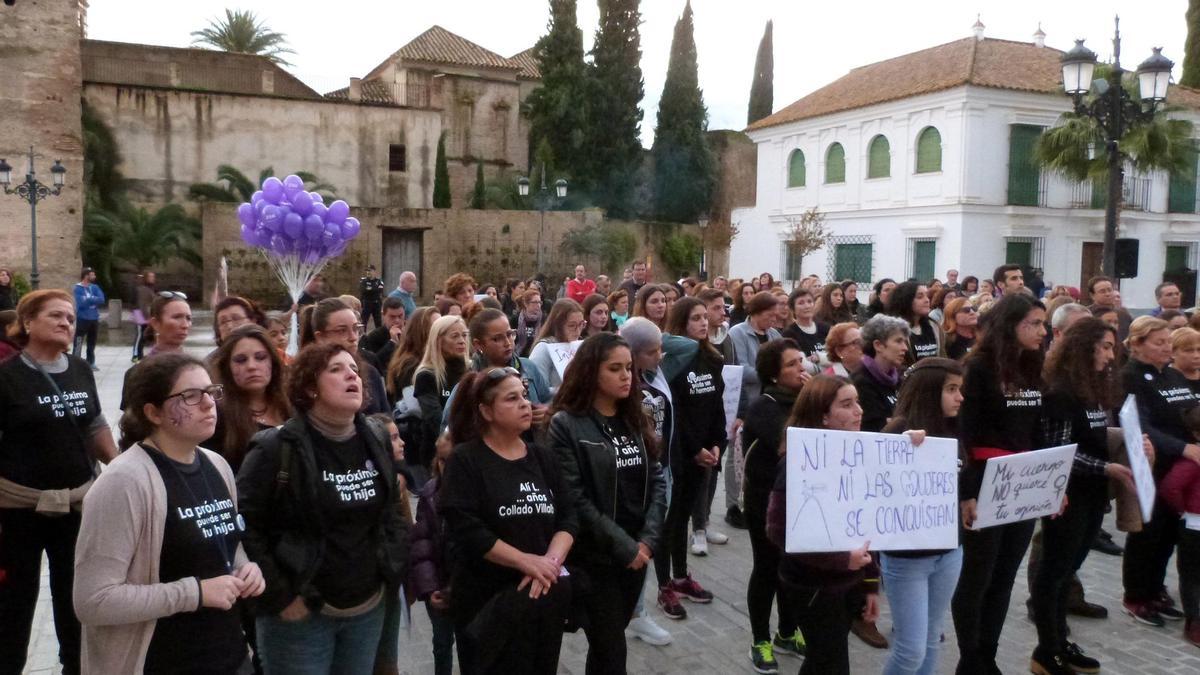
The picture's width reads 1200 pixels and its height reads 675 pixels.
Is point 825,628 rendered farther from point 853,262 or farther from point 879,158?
point 853,262

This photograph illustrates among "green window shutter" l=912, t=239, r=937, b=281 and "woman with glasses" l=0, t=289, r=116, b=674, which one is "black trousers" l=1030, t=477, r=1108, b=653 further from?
"green window shutter" l=912, t=239, r=937, b=281

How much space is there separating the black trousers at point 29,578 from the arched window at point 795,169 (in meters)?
34.4

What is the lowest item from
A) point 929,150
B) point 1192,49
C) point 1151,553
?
point 1151,553

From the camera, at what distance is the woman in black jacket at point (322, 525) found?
11.0 ft

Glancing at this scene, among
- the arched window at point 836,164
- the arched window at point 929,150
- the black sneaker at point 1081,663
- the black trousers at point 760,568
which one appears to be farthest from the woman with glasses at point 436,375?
the arched window at point 836,164

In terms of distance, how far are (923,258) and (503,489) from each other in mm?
29747

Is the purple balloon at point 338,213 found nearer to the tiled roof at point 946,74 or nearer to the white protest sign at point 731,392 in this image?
the white protest sign at point 731,392

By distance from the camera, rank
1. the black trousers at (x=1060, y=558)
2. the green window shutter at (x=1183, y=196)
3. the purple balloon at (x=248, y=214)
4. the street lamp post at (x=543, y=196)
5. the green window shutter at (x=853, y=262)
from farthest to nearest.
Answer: the green window shutter at (x=853, y=262) → the green window shutter at (x=1183, y=196) → the street lamp post at (x=543, y=196) → the purple balloon at (x=248, y=214) → the black trousers at (x=1060, y=558)

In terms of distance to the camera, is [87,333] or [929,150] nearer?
[87,333]

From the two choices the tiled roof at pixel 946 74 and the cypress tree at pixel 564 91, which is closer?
the tiled roof at pixel 946 74

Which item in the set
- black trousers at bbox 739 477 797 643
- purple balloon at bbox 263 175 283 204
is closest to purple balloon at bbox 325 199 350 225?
purple balloon at bbox 263 175 283 204

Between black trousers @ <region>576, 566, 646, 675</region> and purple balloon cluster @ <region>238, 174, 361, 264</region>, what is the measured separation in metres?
11.7

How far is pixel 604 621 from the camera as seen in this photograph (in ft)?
13.5

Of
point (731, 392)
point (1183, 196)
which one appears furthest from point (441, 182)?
point (731, 392)
